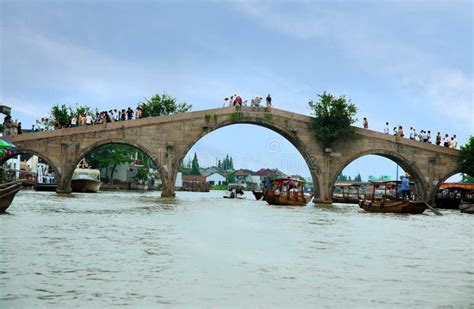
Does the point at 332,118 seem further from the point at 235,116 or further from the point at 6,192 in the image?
the point at 6,192

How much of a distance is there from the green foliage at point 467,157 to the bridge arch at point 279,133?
8590mm

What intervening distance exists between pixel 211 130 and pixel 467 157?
15103 mm

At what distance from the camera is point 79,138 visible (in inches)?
1108

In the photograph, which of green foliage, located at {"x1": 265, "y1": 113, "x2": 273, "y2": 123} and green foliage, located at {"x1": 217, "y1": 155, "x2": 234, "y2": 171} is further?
green foliage, located at {"x1": 217, "y1": 155, "x2": 234, "y2": 171}

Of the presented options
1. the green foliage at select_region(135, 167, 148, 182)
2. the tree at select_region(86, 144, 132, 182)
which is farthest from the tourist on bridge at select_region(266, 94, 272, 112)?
the green foliage at select_region(135, 167, 148, 182)

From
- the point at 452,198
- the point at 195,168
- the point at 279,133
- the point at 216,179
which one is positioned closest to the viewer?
the point at 279,133

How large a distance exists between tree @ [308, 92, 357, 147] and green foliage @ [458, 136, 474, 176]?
6.97 m

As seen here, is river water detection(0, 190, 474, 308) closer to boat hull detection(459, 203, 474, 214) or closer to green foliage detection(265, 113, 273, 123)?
boat hull detection(459, 203, 474, 214)

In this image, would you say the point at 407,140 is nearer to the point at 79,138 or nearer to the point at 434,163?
the point at 434,163

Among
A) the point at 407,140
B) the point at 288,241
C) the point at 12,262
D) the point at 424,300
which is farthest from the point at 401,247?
the point at 407,140

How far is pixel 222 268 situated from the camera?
22.6 ft

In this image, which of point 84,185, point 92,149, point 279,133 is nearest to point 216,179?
point 84,185

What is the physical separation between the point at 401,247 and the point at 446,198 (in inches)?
970

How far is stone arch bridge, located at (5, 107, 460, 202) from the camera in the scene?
2808 centimetres
